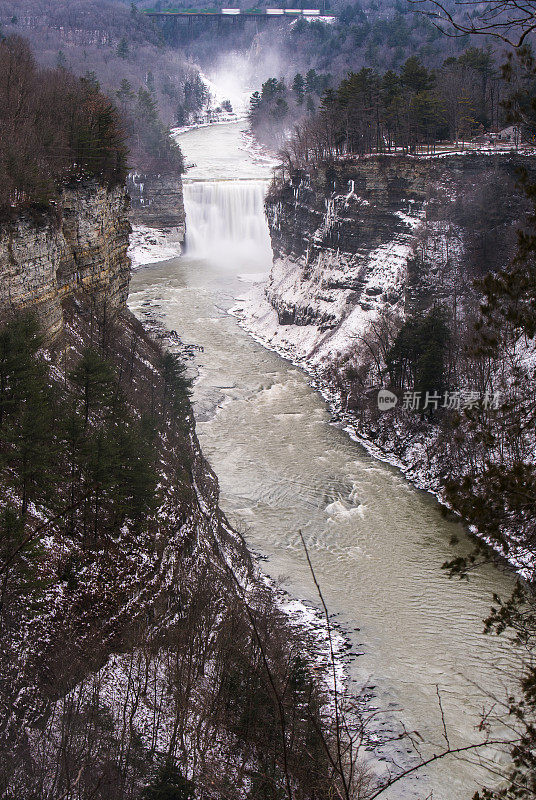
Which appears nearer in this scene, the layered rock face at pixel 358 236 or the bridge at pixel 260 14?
the layered rock face at pixel 358 236

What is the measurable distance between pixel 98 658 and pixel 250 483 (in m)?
16.7

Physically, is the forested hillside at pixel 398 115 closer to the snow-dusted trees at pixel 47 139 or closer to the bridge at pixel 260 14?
the snow-dusted trees at pixel 47 139

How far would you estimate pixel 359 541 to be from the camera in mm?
29516

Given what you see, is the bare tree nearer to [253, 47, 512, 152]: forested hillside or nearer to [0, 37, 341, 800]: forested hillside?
[0, 37, 341, 800]: forested hillside

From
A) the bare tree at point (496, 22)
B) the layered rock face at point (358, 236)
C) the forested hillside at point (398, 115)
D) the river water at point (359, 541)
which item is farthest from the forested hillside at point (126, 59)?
the bare tree at point (496, 22)

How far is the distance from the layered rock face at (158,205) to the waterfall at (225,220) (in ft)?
6.02

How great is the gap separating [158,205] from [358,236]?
109ft

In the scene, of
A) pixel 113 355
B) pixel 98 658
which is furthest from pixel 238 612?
pixel 113 355

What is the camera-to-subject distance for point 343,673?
73.9 ft

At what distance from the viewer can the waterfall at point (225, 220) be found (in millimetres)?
79250

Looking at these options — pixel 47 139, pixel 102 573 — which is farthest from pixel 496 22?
pixel 47 139

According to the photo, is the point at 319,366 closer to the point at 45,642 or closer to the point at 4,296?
the point at 4,296

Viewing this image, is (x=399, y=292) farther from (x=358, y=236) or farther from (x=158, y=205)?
(x=158, y=205)

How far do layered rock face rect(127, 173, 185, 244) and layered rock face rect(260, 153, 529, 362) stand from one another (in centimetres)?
2312
